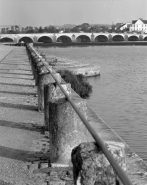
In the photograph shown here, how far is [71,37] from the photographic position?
131250 mm

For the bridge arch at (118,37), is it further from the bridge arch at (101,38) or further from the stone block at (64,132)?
the stone block at (64,132)

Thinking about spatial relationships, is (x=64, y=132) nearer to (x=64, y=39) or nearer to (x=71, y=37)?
(x=71, y=37)

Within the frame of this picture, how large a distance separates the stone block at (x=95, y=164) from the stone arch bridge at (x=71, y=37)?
114824 millimetres

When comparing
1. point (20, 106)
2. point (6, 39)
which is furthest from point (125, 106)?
point (6, 39)

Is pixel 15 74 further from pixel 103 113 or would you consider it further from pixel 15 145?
pixel 15 145

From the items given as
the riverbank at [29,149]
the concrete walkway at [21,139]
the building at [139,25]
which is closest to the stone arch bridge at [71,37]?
the building at [139,25]

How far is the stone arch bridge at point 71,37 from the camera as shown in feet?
393

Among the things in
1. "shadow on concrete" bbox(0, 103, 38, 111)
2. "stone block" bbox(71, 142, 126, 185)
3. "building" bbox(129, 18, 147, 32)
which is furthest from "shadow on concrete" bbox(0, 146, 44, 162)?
"building" bbox(129, 18, 147, 32)

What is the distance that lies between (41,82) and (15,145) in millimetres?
2669

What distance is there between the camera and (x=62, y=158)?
5.32m

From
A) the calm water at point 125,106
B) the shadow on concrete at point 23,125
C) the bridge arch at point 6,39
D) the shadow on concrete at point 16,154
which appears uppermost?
the shadow on concrete at point 16,154

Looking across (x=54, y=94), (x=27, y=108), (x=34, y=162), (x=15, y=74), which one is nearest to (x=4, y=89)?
(x=27, y=108)

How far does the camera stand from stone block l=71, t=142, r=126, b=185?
3053 millimetres

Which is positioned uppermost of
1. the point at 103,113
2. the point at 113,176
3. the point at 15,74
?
the point at 113,176
